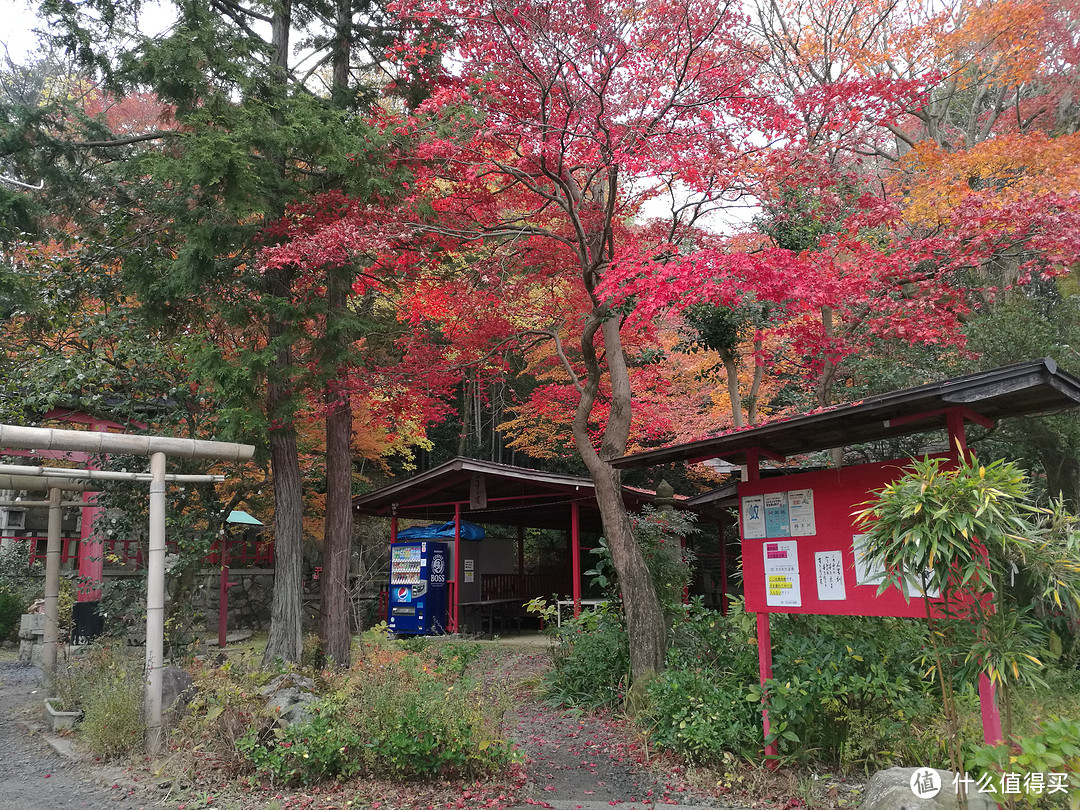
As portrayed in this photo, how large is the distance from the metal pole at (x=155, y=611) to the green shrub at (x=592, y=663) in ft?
14.1

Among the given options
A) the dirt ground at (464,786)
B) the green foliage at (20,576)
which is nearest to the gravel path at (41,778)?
the dirt ground at (464,786)

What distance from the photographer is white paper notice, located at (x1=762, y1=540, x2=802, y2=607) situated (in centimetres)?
562

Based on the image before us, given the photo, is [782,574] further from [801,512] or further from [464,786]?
[464,786]

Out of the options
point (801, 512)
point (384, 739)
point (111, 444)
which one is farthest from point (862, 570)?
point (111, 444)

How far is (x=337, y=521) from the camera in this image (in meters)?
10.3

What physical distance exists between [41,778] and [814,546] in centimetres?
664

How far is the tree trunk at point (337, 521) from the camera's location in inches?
386

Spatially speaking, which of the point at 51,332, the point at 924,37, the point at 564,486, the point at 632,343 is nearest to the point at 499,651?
the point at 564,486

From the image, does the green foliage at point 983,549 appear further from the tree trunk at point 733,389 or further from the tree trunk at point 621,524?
the tree trunk at point 733,389

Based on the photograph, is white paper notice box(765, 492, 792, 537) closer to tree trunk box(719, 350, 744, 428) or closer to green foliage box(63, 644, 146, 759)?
green foliage box(63, 644, 146, 759)

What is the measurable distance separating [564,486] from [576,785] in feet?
27.8

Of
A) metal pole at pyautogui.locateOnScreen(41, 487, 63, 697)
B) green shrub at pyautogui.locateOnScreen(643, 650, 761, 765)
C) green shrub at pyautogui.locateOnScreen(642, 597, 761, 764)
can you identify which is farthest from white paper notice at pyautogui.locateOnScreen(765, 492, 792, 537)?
metal pole at pyautogui.locateOnScreen(41, 487, 63, 697)

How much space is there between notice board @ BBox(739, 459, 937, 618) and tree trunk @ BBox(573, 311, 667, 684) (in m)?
1.98

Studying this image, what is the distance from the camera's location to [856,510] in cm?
530
